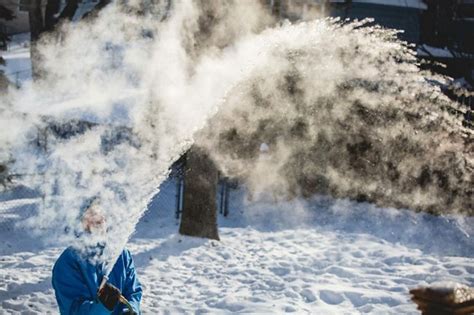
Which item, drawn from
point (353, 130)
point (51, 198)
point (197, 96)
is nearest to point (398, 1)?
point (353, 130)

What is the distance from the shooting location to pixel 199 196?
30.6ft

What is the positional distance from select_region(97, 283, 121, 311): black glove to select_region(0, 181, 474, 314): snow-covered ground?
8.75 ft

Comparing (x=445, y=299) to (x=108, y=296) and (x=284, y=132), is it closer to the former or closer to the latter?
(x=108, y=296)

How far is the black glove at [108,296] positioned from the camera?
12.5ft

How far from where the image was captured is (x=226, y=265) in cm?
819

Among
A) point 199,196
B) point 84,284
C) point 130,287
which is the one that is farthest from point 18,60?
point 84,284

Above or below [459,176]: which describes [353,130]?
above

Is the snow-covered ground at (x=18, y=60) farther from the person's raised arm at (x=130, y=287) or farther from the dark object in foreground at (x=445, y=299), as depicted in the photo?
the dark object in foreground at (x=445, y=299)

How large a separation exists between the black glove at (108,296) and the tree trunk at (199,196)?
544cm

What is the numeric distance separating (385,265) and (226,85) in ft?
15.4

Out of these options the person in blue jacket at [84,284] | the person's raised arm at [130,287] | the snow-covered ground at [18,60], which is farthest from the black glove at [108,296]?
the snow-covered ground at [18,60]

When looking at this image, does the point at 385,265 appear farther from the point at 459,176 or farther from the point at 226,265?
the point at 459,176

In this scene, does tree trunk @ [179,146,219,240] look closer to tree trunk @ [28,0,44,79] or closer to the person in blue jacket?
the person in blue jacket

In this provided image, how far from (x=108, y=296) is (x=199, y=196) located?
550cm
